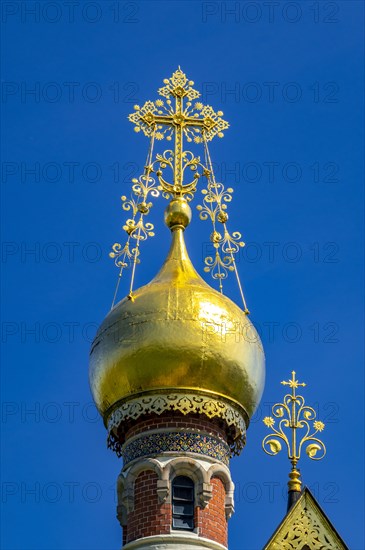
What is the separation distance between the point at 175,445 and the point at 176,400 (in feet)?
2.00

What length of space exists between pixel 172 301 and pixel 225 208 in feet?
8.76

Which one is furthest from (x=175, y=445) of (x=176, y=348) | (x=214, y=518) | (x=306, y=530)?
(x=306, y=530)

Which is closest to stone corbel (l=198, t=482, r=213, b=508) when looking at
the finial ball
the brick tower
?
the brick tower

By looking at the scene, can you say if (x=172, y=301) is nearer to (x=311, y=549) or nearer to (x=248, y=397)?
(x=248, y=397)

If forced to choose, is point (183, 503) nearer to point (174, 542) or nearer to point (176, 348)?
point (174, 542)

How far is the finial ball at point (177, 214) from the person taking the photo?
1046 inches

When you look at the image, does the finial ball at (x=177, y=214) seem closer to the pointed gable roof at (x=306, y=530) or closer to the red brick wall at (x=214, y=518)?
the red brick wall at (x=214, y=518)

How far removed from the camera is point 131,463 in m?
24.5

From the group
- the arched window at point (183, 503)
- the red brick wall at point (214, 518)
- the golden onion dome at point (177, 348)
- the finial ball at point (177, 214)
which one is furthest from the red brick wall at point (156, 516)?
the finial ball at point (177, 214)

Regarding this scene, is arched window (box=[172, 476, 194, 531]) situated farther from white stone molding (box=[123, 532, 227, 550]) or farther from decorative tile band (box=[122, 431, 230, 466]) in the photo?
decorative tile band (box=[122, 431, 230, 466])

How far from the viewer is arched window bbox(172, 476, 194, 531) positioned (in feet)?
78.5

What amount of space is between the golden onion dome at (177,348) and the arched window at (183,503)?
49.0 inches

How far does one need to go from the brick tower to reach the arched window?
13 millimetres

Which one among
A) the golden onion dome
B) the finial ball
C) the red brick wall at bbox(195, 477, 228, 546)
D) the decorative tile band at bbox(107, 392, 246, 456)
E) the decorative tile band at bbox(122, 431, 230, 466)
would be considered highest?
the finial ball
